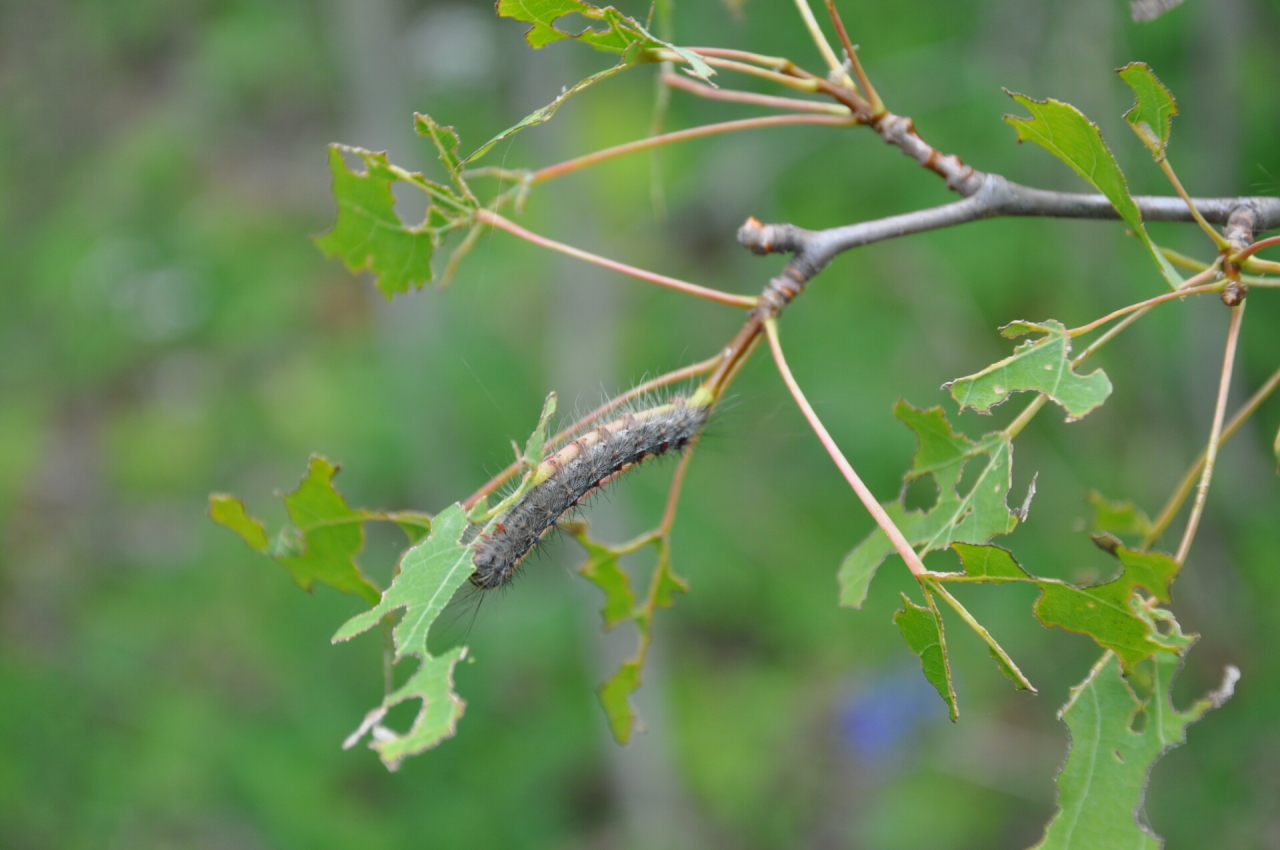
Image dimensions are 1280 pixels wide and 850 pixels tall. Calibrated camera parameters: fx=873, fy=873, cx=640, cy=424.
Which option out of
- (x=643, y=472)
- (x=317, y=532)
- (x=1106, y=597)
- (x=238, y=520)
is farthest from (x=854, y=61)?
(x=643, y=472)

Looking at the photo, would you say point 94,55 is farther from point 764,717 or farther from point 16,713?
point 764,717

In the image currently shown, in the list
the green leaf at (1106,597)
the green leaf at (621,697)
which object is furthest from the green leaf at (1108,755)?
the green leaf at (621,697)

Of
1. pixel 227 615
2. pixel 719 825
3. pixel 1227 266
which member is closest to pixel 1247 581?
pixel 719 825

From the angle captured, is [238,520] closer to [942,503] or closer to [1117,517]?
[942,503]

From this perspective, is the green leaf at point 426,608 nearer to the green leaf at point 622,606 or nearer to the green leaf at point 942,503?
the green leaf at point 622,606

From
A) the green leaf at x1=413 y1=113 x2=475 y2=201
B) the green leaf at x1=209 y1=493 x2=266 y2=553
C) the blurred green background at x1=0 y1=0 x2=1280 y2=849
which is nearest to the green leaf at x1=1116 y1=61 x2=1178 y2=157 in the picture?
the green leaf at x1=413 y1=113 x2=475 y2=201

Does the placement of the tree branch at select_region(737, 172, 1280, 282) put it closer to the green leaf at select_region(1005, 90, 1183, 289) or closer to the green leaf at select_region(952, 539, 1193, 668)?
the green leaf at select_region(1005, 90, 1183, 289)
